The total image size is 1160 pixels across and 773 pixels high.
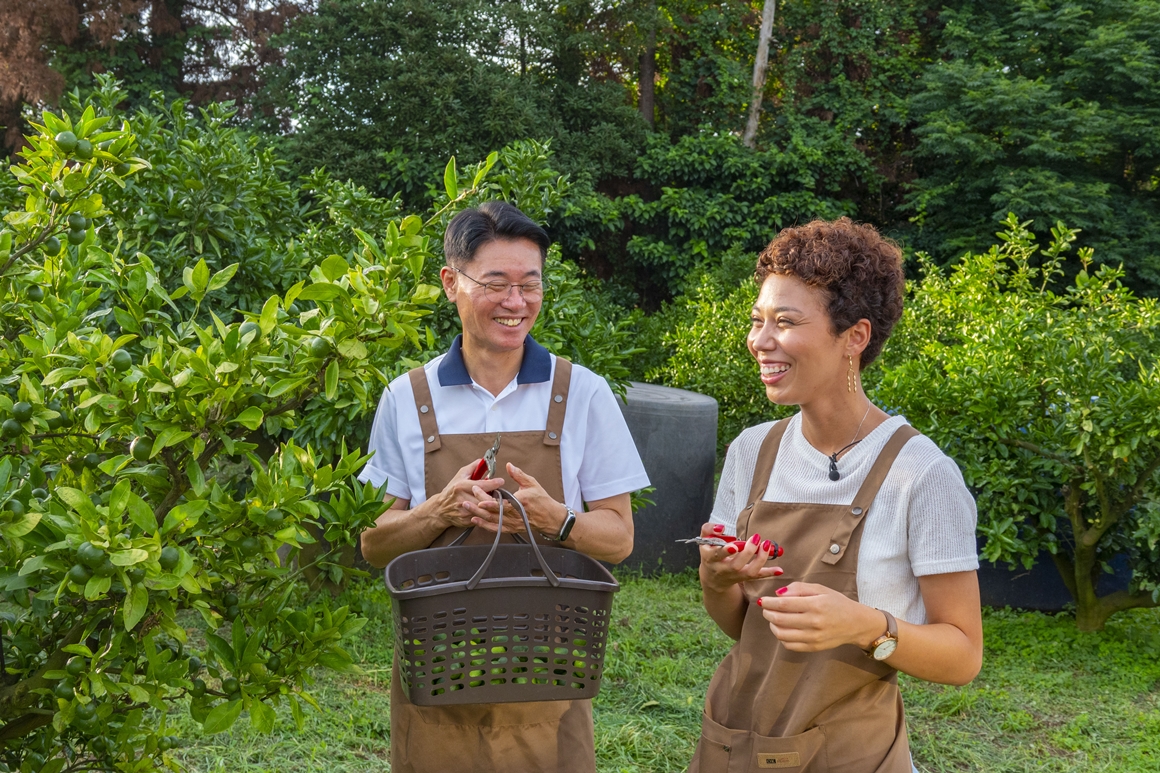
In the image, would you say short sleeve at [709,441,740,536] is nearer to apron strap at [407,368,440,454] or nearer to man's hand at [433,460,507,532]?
man's hand at [433,460,507,532]

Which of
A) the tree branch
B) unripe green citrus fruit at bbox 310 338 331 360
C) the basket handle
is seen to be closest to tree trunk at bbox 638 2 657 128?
the tree branch

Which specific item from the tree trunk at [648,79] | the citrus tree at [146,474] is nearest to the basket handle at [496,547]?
the citrus tree at [146,474]

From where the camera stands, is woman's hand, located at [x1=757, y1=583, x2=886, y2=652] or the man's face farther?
the man's face

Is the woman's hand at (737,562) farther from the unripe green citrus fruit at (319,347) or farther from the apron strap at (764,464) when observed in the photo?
the unripe green citrus fruit at (319,347)

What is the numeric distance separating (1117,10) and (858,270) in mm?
17295

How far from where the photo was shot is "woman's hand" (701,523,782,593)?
5.77ft


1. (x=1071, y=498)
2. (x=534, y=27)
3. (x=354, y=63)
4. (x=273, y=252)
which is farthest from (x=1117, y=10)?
(x=273, y=252)

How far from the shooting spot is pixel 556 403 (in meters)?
2.27

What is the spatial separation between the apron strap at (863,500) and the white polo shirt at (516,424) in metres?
0.56

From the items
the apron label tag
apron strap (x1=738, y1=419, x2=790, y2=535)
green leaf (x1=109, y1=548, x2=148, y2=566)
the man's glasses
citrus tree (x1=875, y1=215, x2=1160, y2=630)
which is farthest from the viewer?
citrus tree (x1=875, y1=215, x2=1160, y2=630)

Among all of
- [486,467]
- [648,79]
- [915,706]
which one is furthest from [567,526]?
[648,79]

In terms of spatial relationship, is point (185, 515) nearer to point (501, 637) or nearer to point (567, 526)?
point (501, 637)

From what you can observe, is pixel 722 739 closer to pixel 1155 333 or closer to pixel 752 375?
pixel 1155 333

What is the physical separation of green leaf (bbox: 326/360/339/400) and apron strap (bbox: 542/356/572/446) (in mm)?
805
